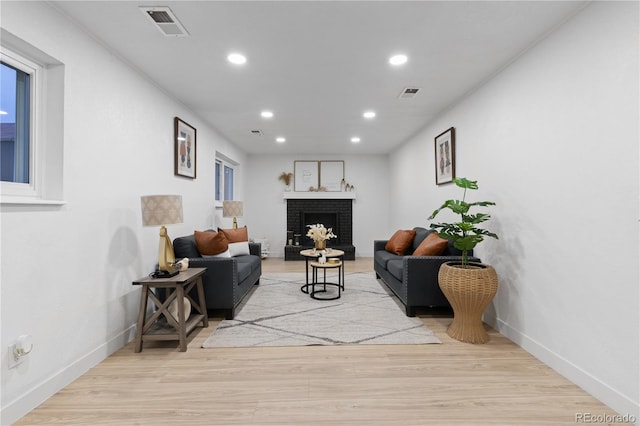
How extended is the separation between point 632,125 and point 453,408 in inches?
72.5

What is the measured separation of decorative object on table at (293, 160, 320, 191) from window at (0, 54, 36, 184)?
541 cm

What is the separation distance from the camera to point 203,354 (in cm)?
236

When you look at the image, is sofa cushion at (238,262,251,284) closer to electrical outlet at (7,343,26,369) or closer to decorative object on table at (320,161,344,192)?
electrical outlet at (7,343,26,369)

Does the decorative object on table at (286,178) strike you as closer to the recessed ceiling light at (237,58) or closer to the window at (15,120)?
the recessed ceiling light at (237,58)

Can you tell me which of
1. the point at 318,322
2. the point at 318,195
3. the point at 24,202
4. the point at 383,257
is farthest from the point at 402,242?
the point at 24,202

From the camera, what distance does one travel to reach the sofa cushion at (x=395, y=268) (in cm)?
339

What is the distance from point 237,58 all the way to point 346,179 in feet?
16.0

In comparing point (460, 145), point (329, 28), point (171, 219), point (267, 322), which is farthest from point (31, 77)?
point (460, 145)

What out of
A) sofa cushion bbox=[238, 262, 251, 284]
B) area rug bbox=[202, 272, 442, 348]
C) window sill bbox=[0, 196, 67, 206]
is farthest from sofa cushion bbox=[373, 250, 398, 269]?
window sill bbox=[0, 196, 67, 206]

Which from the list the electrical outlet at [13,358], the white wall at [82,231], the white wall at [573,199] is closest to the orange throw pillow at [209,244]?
the white wall at [82,231]

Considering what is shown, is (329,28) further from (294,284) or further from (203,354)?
(294,284)

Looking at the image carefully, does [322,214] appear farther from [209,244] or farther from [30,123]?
[30,123]

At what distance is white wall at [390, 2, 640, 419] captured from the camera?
166cm

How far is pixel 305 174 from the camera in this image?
23.5 ft
